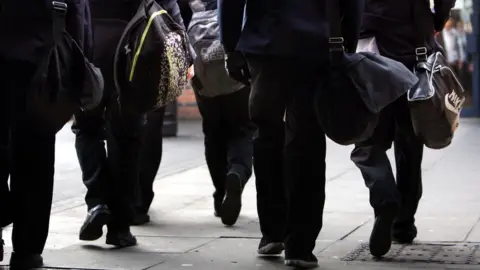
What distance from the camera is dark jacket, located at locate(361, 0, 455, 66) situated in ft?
19.5

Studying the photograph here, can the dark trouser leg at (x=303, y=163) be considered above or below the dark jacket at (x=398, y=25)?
below

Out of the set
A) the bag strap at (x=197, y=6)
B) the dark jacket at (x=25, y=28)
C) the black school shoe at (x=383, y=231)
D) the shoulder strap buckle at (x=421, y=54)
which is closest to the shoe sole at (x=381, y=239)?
the black school shoe at (x=383, y=231)

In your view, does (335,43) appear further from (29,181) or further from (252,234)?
(252,234)

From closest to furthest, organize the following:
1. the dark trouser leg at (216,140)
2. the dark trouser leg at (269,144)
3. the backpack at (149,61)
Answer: the dark trouser leg at (269,144) → the backpack at (149,61) → the dark trouser leg at (216,140)

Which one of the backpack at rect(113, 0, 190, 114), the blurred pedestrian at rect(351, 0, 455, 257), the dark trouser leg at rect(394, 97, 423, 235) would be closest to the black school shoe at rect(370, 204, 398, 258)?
the blurred pedestrian at rect(351, 0, 455, 257)

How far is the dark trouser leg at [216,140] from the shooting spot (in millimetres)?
7312

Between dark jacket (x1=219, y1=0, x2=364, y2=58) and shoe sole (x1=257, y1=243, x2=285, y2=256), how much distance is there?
1106mm

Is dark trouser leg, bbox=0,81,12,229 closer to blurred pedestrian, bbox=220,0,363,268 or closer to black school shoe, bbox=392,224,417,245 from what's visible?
blurred pedestrian, bbox=220,0,363,268

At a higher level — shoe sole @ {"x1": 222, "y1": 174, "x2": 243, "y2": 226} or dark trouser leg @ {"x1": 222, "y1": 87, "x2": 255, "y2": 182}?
dark trouser leg @ {"x1": 222, "y1": 87, "x2": 255, "y2": 182}

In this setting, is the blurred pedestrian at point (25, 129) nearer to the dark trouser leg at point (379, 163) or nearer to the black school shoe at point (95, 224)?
the black school shoe at point (95, 224)

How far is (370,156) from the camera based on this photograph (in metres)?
5.90

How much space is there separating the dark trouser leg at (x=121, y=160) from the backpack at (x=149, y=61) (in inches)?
6.8

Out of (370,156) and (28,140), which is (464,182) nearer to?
(370,156)

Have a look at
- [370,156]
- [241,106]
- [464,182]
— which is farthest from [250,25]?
[464,182]
